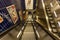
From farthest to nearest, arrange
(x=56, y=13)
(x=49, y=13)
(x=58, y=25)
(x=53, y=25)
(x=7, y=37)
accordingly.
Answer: (x=49, y=13) → (x=56, y=13) → (x=53, y=25) → (x=58, y=25) → (x=7, y=37)

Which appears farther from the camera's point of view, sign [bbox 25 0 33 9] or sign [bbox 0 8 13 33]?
sign [bbox 25 0 33 9]

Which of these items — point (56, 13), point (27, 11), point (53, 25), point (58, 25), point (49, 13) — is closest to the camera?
point (58, 25)

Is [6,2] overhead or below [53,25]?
overhead

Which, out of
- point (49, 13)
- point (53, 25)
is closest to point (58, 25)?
point (53, 25)

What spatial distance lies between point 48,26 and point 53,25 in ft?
0.45

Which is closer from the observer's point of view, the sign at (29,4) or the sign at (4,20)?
the sign at (4,20)

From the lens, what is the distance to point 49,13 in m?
2.66

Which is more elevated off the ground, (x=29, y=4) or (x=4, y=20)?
(x=29, y=4)

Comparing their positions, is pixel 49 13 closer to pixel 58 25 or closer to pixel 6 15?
pixel 58 25

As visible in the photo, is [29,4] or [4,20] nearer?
[4,20]

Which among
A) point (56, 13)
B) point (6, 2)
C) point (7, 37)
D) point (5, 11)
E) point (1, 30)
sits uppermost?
point (6, 2)

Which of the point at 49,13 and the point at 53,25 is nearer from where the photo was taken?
the point at 53,25

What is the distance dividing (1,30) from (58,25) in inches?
42.3

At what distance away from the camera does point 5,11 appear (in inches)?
71.6
